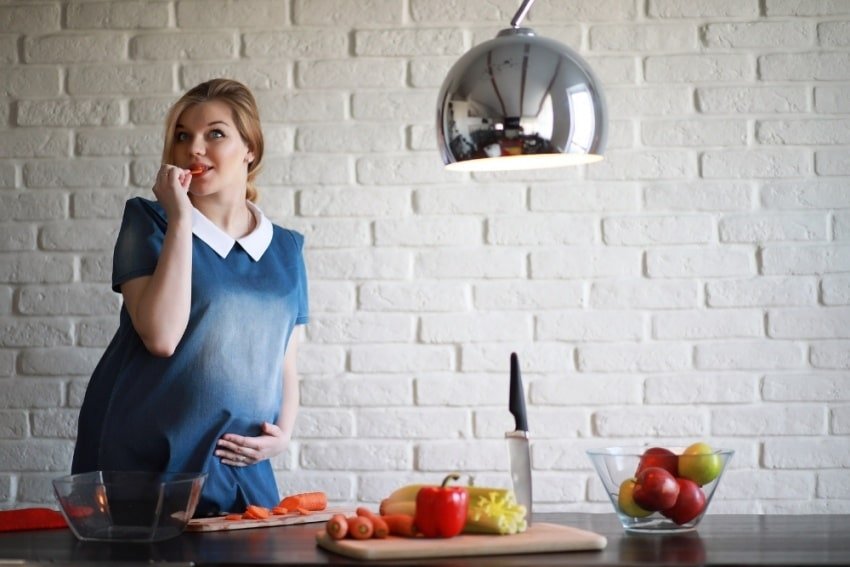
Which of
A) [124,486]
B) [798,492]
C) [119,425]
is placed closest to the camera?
[124,486]

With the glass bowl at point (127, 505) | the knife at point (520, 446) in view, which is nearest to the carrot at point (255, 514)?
the glass bowl at point (127, 505)

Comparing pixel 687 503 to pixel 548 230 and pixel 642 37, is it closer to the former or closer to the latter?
pixel 548 230

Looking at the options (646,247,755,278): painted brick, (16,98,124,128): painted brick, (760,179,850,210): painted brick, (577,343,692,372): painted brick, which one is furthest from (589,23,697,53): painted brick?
(16,98,124,128): painted brick

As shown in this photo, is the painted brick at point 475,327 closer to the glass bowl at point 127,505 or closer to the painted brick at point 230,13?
the painted brick at point 230,13

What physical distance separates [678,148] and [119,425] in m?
1.55

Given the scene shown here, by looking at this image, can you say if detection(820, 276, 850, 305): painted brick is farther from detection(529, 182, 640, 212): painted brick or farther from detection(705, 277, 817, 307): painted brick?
detection(529, 182, 640, 212): painted brick

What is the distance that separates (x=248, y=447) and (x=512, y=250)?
0.93 metres

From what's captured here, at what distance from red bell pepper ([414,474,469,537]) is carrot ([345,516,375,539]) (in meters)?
0.07

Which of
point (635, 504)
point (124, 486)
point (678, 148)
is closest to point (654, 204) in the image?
point (678, 148)

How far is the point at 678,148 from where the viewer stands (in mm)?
2930

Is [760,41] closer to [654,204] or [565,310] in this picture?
[654,204]

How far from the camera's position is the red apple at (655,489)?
181 cm

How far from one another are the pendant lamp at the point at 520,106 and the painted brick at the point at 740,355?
49.9 inches

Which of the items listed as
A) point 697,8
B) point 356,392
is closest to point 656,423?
point 356,392
